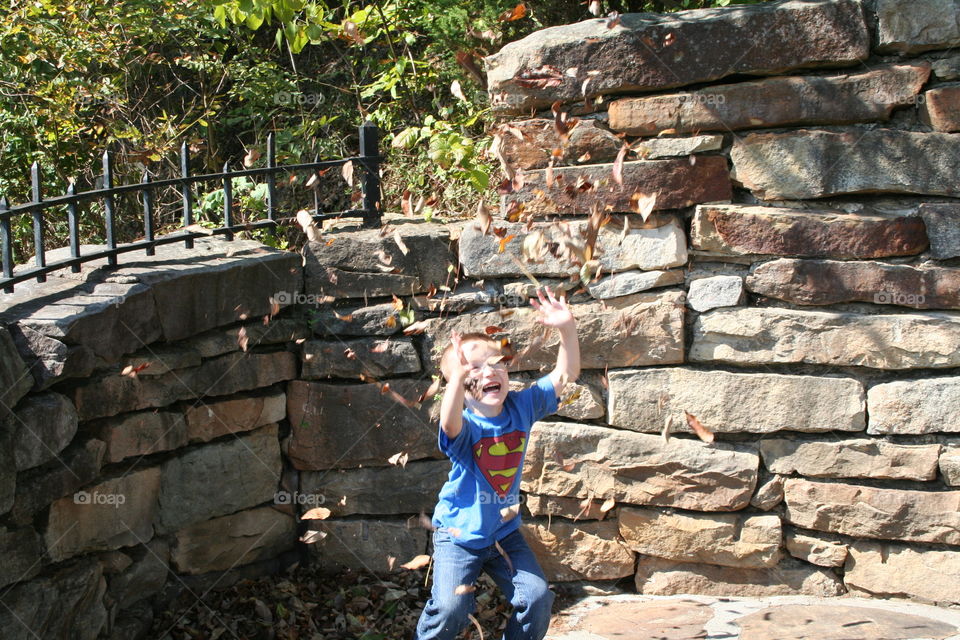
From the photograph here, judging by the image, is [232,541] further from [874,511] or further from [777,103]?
[777,103]

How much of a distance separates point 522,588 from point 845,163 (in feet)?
5.99

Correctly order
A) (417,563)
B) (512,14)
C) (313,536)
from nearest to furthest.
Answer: (417,563), (313,536), (512,14)

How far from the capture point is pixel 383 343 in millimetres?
3725

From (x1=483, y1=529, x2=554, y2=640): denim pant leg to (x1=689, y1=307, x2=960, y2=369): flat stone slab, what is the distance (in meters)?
1.07

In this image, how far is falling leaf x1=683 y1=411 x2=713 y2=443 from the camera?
325cm

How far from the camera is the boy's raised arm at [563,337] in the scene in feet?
8.83

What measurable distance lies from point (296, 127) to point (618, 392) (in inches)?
124

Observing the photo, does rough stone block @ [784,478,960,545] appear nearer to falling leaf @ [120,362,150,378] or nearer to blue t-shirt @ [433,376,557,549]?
blue t-shirt @ [433,376,557,549]

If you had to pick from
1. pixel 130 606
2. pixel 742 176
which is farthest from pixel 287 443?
pixel 742 176

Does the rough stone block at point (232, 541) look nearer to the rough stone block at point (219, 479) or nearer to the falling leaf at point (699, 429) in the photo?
the rough stone block at point (219, 479)

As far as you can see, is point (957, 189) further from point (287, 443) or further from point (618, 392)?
point (287, 443)

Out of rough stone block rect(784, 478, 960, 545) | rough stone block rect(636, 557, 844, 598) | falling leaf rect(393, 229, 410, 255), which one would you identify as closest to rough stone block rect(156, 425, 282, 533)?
falling leaf rect(393, 229, 410, 255)

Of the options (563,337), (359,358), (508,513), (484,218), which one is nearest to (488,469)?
(508,513)

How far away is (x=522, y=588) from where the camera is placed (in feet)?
9.03
